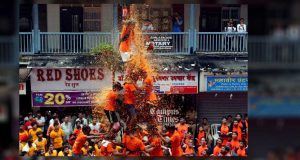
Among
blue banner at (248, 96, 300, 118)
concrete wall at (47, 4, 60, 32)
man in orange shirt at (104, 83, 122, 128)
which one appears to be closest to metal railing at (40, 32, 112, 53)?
Answer: concrete wall at (47, 4, 60, 32)

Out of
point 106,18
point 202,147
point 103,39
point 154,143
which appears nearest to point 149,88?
point 154,143

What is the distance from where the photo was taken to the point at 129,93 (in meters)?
9.59

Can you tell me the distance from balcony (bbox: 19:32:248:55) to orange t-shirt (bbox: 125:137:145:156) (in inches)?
60.9

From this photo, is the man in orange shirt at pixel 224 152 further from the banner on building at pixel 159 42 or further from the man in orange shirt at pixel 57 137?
the man in orange shirt at pixel 57 137

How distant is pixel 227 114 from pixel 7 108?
145 inches

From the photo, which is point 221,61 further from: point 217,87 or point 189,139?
point 189,139

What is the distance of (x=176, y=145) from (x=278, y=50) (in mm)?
2382

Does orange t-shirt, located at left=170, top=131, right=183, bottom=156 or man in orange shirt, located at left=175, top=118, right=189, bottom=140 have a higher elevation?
man in orange shirt, located at left=175, top=118, right=189, bottom=140

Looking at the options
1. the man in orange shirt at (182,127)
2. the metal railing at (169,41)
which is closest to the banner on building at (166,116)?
the man in orange shirt at (182,127)

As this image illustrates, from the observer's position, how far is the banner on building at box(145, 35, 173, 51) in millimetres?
9766

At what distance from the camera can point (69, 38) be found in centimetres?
1016

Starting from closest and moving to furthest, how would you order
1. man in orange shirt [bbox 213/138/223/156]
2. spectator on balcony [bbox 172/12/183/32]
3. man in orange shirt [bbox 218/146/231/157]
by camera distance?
man in orange shirt [bbox 218/146/231/157] → man in orange shirt [bbox 213/138/223/156] → spectator on balcony [bbox 172/12/183/32]

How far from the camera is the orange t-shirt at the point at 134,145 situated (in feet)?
30.4

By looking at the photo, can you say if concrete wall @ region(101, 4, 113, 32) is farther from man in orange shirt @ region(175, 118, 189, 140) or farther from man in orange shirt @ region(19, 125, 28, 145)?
man in orange shirt @ region(19, 125, 28, 145)
